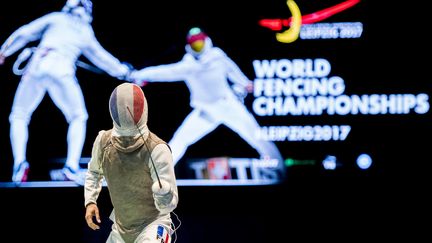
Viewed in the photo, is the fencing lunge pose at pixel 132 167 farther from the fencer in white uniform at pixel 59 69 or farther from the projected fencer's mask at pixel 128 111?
the fencer in white uniform at pixel 59 69

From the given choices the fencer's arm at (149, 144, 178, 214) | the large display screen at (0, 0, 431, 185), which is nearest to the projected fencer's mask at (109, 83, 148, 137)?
the fencer's arm at (149, 144, 178, 214)

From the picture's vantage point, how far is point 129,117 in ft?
9.60

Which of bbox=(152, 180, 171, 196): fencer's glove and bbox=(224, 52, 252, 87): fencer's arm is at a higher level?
bbox=(224, 52, 252, 87): fencer's arm

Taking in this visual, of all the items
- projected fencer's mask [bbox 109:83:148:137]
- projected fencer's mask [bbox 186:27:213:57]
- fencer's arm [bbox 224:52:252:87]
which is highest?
projected fencer's mask [bbox 186:27:213:57]

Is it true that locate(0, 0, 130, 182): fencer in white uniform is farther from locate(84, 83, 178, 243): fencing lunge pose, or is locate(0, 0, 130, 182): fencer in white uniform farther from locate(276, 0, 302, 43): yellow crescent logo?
locate(84, 83, 178, 243): fencing lunge pose

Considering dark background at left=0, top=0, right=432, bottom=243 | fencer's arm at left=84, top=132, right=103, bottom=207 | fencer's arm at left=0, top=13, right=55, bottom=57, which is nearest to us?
fencer's arm at left=84, top=132, right=103, bottom=207

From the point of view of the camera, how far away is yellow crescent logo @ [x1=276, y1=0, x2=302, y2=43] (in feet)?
16.9

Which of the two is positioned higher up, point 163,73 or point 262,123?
point 163,73

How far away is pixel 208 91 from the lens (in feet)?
17.1

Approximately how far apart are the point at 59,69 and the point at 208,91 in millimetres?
1122

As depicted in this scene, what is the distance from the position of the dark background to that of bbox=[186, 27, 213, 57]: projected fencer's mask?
49 millimetres

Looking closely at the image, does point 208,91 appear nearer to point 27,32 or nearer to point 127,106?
point 27,32

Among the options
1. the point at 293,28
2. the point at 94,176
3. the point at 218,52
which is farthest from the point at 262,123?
the point at 94,176

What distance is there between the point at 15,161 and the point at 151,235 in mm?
2670
